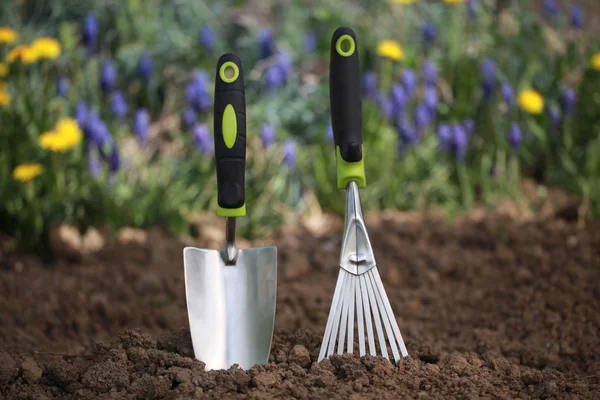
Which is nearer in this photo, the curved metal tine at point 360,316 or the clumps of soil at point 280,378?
the clumps of soil at point 280,378

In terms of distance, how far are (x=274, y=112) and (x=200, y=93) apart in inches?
19.7

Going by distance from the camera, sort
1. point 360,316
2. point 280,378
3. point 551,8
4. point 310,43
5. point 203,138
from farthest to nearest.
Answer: point 551,8 < point 310,43 < point 203,138 < point 360,316 < point 280,378

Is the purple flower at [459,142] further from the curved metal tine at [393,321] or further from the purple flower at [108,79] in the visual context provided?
the curved metal tine at [393,321]

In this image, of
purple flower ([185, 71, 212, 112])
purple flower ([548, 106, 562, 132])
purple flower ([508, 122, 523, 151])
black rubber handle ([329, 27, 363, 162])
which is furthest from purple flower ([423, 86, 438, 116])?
black rubber handle ([329, 27, 363, 162])

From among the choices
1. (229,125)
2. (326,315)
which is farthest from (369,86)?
(229,125)

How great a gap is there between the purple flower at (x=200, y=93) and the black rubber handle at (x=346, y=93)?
203cm

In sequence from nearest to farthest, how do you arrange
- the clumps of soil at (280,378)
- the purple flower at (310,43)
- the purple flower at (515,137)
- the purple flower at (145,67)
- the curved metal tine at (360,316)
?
the clumps of soil at (280,378) → the curved metal tine at (360,316) → the purple flower at (515,137) → the purple flower at (145,67) → the purple flower at (310,43)

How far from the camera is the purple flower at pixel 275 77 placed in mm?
4375

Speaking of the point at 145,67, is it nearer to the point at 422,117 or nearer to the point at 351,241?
the point at 422,117

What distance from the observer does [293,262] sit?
3.48 metres

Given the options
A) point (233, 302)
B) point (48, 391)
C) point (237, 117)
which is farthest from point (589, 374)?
point (48, 391)

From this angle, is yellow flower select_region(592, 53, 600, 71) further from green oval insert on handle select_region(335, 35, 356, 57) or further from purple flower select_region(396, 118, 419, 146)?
green oval insert on handle select_region(335, 35, 356, 57)

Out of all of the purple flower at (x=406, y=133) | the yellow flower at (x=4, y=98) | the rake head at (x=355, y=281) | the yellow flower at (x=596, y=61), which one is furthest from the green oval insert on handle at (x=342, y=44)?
the yellow flower at (x=596, y=61)

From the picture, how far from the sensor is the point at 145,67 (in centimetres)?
436
